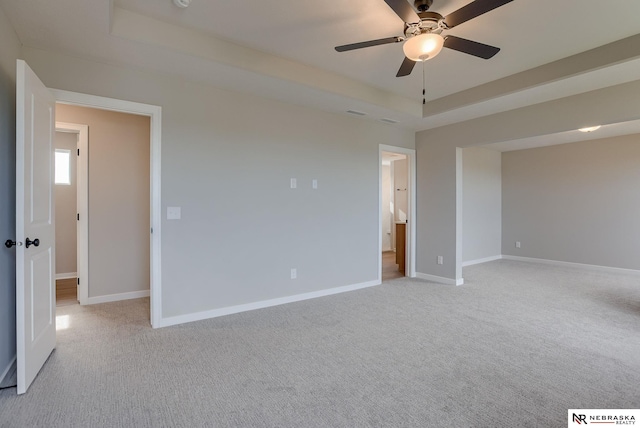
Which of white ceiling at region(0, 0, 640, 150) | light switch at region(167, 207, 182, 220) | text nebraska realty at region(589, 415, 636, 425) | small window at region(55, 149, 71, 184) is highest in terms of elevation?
white ceiling at region(0, 0, 640, 150)

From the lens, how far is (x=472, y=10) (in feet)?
6.03

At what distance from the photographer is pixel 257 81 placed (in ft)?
10.4

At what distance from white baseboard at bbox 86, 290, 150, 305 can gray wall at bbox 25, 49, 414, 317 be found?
4.43 feet

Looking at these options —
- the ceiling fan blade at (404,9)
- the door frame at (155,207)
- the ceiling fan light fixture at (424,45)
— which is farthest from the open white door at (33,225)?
the ceiling fan light fixture at (424,45)

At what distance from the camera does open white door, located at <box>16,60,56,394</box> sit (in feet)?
6.38

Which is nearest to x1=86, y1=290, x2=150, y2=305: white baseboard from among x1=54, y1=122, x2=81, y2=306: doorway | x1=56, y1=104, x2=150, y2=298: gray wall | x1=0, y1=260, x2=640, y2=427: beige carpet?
x1=56, y1=104, x2=150, y2=298: gray wall

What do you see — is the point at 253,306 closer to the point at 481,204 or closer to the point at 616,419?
the point at 616,419

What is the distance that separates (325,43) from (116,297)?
392cm

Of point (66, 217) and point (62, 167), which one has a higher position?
point (62, 167)

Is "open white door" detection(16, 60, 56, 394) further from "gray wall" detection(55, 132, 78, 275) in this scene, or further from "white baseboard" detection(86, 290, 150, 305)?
"gray wall" detection(55, 132, 78, 275)

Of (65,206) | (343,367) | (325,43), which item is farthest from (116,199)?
(343,367)

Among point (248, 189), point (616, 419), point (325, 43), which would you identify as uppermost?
point (325, 43)

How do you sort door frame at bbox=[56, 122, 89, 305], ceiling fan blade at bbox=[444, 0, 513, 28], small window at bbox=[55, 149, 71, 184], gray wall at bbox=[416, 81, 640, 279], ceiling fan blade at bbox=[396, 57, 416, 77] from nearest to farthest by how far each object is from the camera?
ceiling fan blade at bbox=[444, 0, 513, 28], ceiling fan blade at bbox=[396, 57, 416, 77], gray wall at bbox=[416, 81, 640, 279], door frame at bbox=[56, 122, 89, 305], small window at bbox=[55, 149, 71, 184]

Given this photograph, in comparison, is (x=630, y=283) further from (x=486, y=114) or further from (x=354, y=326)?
(x=354, y=326)
